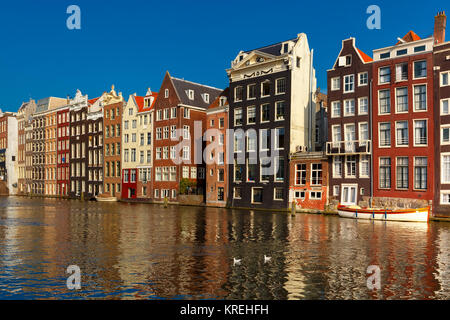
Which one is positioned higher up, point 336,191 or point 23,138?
point 23,138

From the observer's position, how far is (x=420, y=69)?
51094 millimetres

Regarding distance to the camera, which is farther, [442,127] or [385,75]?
[385,75]

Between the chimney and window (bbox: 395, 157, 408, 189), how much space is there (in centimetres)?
1408

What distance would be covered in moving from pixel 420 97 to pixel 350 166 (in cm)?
1150

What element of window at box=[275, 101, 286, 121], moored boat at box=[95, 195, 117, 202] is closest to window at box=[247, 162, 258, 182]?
window at box=[275, 101, 286, 121]

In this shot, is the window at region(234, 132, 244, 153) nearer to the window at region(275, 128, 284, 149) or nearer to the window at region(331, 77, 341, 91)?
the window at region(275, 128, 284, 149)

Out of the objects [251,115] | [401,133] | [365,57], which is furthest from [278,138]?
[401,133]

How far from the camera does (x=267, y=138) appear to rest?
6688 cm

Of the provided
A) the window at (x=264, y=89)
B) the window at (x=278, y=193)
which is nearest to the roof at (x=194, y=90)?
the window at (x=264, y=89)

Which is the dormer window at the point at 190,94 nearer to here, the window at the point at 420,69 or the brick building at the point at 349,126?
the brick building at the point at 349,126

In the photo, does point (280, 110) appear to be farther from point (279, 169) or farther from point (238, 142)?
point (238, 142)
